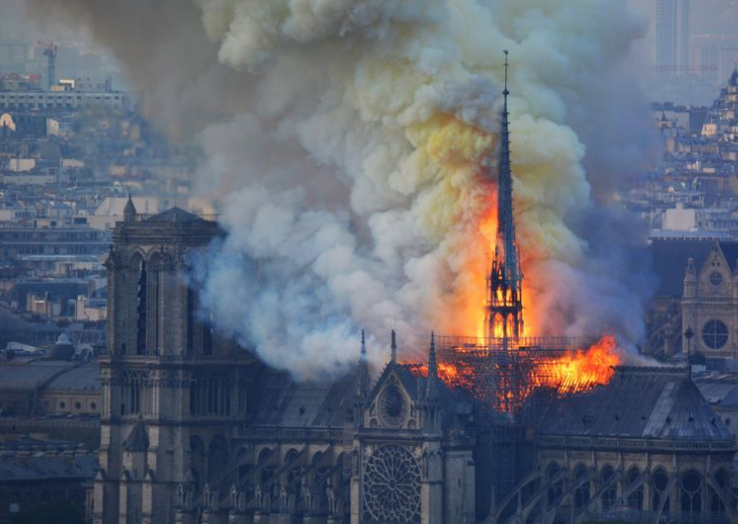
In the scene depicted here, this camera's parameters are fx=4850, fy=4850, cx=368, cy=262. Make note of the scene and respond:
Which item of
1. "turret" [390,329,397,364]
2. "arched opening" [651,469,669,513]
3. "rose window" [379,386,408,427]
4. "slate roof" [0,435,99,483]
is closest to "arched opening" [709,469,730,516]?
"arched opening" [651,469,669,513]

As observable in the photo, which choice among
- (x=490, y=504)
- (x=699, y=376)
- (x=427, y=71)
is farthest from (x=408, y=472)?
(x=699, y=376)

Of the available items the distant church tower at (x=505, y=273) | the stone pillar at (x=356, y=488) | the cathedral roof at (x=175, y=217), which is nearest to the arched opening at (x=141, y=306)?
the cathedral roof at (x=175, y=217)

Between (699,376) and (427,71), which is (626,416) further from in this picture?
(699,376)

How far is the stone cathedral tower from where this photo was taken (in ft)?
563

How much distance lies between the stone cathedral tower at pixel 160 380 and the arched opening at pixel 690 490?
2163 cm

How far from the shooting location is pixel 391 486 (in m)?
161

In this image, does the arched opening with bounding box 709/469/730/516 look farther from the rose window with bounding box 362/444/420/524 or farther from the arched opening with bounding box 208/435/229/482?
the arched opening with bounding box 208/435/229/482

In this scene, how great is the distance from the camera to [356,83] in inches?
6506

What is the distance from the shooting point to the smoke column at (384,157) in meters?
163

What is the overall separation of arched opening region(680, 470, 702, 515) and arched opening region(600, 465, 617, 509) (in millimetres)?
2543

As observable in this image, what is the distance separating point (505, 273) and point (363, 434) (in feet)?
23.5

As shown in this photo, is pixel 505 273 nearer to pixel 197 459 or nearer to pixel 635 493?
pixel 635 493

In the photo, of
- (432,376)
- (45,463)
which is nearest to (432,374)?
(432,376)

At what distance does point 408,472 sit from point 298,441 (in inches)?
408
